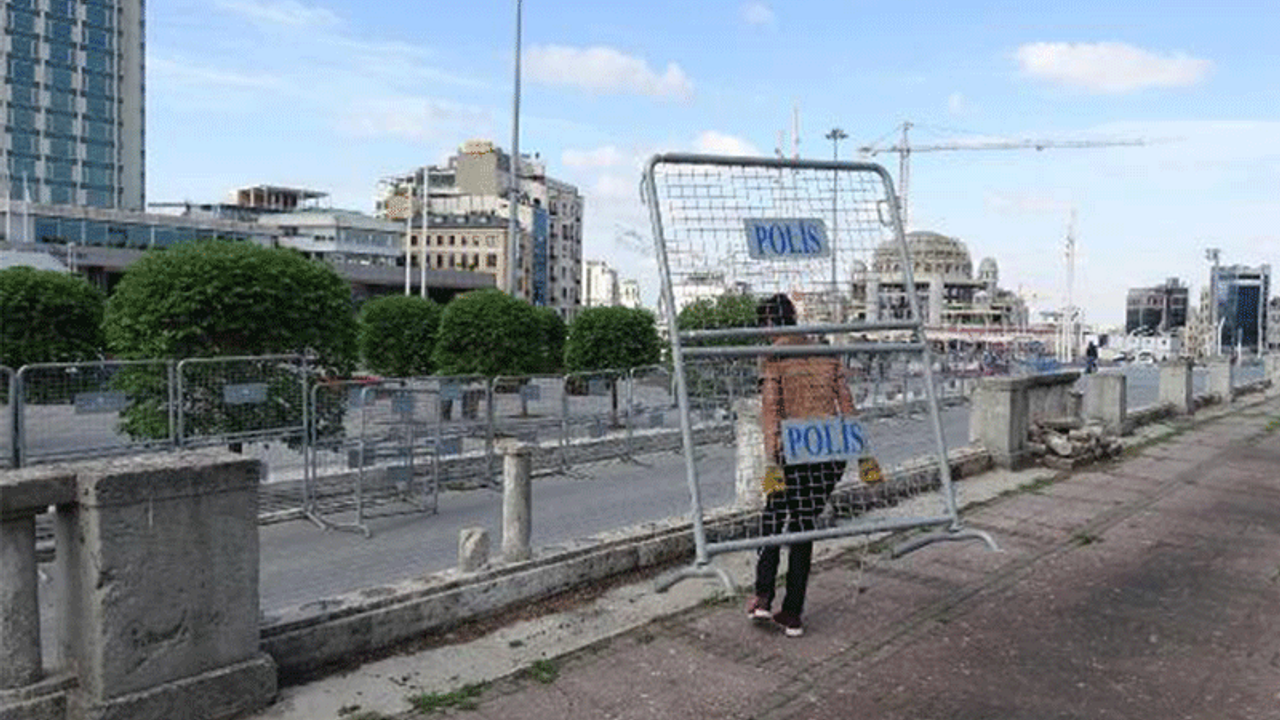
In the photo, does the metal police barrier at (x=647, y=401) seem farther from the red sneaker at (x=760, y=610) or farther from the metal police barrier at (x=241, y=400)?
the red sneaker at (x=760, y=610)

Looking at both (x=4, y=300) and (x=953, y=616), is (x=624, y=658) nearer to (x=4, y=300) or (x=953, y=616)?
(x=953, y=616)

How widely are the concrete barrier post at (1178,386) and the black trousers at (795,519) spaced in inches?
663

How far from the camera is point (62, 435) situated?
10586 millimetres

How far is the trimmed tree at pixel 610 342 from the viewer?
81.9ft

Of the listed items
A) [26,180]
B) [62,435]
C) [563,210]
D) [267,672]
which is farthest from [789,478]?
[563,210]

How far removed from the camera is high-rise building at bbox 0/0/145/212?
359 ft

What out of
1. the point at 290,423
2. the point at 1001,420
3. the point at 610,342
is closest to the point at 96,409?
the point at 290,423

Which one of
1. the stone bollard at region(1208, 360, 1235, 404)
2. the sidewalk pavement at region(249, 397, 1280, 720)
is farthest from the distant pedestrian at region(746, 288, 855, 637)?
the stone bollard at region(1208, 360, 1235, 404)

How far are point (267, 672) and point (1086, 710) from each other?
12.4ft

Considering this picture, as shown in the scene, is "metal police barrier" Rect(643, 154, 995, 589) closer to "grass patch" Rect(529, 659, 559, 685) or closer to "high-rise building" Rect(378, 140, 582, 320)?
"grass patch" Rect(529, 659, 559, 685)

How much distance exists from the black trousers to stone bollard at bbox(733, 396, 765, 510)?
1.64 metres

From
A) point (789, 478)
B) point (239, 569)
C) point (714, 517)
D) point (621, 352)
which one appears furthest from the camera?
point (621, 352)

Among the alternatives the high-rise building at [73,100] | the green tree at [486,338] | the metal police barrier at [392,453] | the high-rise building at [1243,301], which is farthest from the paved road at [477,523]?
the high-rise building at [73,100]

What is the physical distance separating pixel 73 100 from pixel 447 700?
126302 mm
